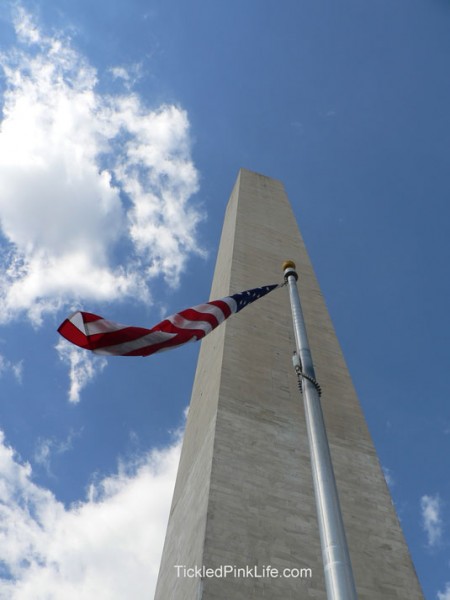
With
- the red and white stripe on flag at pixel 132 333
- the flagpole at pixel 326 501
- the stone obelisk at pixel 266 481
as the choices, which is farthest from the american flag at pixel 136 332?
the stone obelisk at pixel 266 481

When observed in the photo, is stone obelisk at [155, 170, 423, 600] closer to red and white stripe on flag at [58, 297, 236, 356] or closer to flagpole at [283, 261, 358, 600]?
red and white stripe on flag at [58, 297, 236, 356]

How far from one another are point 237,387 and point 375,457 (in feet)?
12.0

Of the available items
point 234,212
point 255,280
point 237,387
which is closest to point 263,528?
point 237,387

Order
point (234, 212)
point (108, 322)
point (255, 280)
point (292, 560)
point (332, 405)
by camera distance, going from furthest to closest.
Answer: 1. point (234, 212)
2. point (255, 280)
3. point (332, 405)
4. point (292, 560)
5. point (108, 322)

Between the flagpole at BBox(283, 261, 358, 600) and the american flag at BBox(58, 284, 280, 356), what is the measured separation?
1.69 m

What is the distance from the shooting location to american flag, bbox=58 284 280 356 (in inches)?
277

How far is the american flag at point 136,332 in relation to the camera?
7043 mm

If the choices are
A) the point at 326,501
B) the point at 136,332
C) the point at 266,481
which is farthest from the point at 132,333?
the point at 266,481

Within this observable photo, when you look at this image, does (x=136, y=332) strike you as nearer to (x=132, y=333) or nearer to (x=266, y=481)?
(x=132, y=333)

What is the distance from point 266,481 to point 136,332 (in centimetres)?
501

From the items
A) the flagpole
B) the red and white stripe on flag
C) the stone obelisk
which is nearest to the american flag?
the red and white stripe on flag

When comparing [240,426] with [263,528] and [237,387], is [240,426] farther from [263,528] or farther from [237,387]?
[263,528]

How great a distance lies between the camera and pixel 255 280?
Result: 1823 cm

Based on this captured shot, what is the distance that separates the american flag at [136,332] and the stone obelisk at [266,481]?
3676 mm
